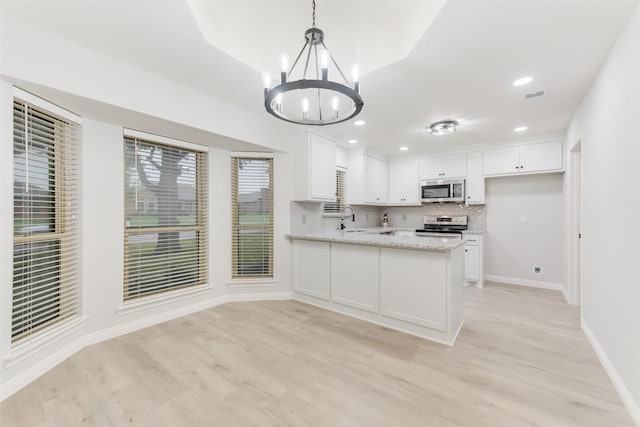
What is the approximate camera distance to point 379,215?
6.22 metres

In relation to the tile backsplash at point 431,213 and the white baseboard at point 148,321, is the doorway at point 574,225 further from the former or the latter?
the white baseboard at point 148,321

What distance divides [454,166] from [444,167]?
177mm

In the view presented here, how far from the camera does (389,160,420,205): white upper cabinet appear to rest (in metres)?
5.46

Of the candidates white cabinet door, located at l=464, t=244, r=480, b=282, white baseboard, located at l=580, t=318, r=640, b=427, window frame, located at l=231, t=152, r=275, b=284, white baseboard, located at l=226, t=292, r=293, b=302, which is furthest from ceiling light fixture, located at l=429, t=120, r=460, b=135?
white baseboard, located at l=226, t=292, r=293, b=302

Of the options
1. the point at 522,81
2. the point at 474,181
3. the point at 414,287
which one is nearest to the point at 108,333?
the point at 414,287

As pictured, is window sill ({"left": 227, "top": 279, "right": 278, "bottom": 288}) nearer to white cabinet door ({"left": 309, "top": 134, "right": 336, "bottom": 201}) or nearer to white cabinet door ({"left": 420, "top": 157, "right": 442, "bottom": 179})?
white cabinet door ({"left": 309, "top": 134, "right": 336, "bottom": 201})

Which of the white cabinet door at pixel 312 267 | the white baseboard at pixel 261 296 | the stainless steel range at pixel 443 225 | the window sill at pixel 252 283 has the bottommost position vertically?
the white baseboard at pixel 261 296

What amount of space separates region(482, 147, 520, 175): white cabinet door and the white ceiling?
1380 mm

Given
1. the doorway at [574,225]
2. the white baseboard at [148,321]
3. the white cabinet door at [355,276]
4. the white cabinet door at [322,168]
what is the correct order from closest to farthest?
the white baseboard at [148,321], the white cabinet door at [355,276], the doorway at [574,225], the white cabinet door at [322,168]

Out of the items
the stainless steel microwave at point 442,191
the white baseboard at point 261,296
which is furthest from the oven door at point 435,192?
the white baseboard at point 261,296

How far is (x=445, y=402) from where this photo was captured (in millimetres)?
1765

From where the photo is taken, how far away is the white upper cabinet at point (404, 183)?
5461 millimetres

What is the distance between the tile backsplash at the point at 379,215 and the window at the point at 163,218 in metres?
1.35

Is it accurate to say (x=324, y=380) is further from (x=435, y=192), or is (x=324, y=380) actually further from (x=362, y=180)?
(x=435, y=192)
